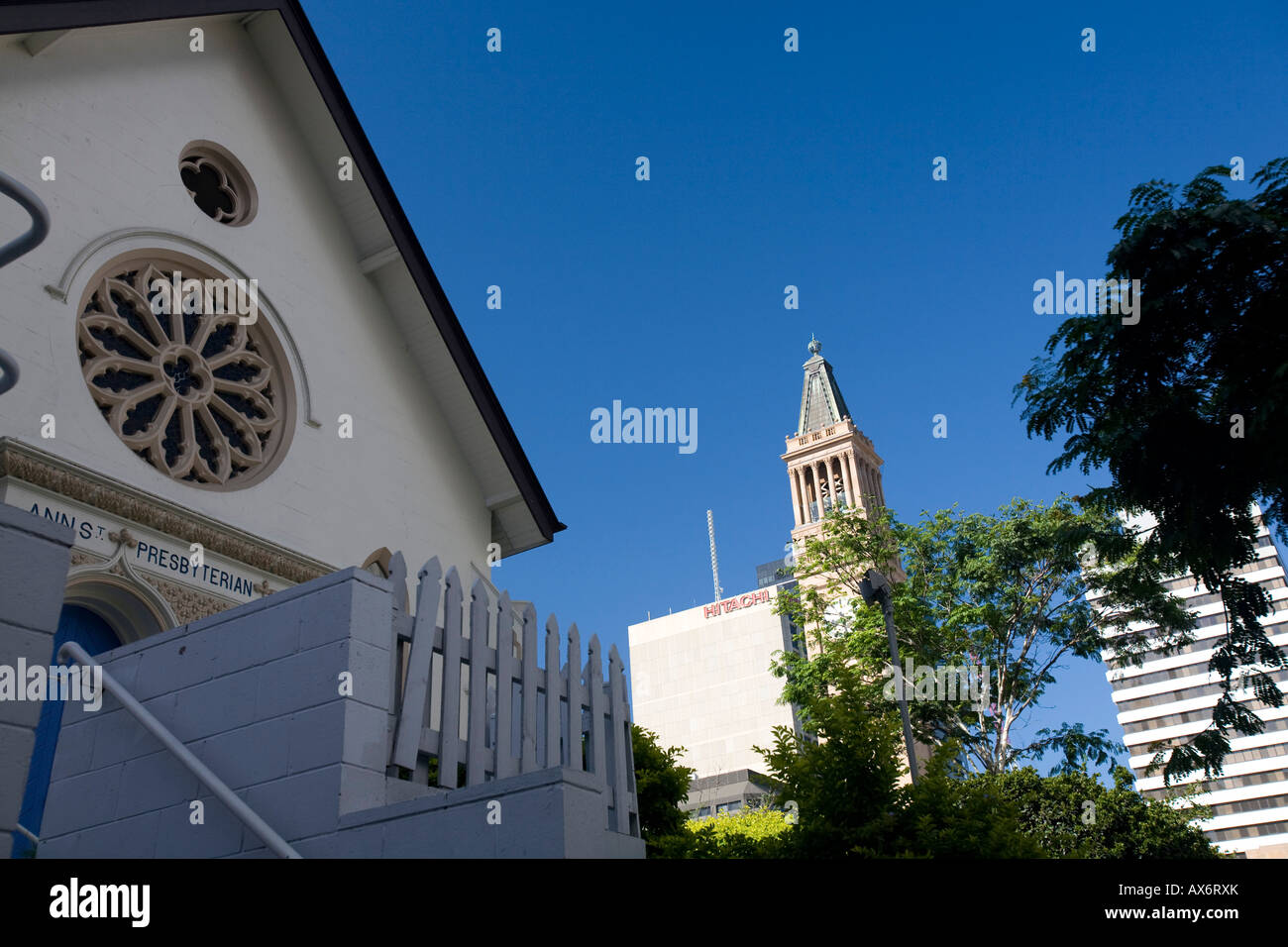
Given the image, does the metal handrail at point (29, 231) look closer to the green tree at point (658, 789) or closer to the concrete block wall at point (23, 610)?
the concrete block wall at point (23, 610)

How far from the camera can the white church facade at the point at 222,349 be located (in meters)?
10.7

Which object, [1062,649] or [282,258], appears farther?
[1062,649]

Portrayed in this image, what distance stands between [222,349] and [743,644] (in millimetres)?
96521

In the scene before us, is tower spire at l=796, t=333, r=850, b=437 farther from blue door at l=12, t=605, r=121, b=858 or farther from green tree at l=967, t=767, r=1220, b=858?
blue door at l=12, t=605, r=121, b=858

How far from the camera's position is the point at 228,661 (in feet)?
23.1

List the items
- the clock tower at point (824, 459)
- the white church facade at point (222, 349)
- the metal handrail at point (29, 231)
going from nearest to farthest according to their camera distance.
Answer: the metal handrail at point (29, 231) < the white church facade at point (222, 349) < the clock tower at point (824, 459)

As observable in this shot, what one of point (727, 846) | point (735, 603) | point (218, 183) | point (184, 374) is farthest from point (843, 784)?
Answer: point (735, 603)

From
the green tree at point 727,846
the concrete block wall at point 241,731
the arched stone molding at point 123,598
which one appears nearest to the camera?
the concrete block wall at point 241,731

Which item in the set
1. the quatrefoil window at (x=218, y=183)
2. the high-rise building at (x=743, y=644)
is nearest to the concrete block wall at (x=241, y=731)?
the quatrefoil window at (x=218, y=183)

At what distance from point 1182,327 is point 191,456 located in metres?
14.2

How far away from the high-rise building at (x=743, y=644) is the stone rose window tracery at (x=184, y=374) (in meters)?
83.8
